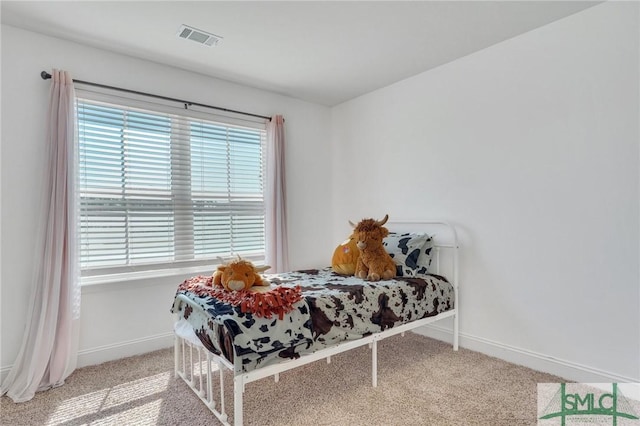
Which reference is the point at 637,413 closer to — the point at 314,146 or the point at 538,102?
the point at 538,102

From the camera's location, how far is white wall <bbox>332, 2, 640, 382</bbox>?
2.17 meters

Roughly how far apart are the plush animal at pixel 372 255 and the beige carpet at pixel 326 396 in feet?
2.13

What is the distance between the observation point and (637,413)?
1.95 meters

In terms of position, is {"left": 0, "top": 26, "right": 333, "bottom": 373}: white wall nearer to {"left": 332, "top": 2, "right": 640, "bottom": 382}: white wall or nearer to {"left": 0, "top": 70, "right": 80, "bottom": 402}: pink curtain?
{"left": 0, "top": 70, "right": 80, "bottom": 402}: pink curtain

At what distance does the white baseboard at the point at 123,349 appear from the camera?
104 inches

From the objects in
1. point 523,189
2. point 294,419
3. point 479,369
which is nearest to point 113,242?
point 294,419

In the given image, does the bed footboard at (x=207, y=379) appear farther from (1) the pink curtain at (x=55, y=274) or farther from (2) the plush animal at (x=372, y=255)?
(2) the plush animal at (x=372, y=255)

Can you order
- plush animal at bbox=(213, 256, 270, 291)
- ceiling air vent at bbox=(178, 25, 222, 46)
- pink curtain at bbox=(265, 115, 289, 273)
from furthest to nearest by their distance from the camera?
1. pink curtain at bbox=(265, 115, 289, 273)
2. ceiling air vent at bbox=(178, 25, 222, 46)
3. plush animal at bbox=(213, 256, 270, 291)

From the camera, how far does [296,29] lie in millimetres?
2451

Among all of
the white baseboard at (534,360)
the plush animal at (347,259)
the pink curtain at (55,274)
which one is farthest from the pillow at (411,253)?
the pink curtain at (55,274)

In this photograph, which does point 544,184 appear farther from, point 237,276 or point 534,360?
point 237,276

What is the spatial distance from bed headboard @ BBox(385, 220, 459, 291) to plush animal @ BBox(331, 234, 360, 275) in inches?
28.1

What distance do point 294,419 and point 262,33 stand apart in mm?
2456

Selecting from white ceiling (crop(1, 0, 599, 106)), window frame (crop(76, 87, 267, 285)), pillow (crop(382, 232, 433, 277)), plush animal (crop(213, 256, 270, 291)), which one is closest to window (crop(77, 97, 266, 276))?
window frame (crop(76, 87, 267, 285))
